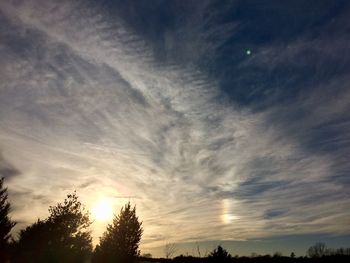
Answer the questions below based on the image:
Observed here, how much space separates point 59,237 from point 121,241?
16796mm

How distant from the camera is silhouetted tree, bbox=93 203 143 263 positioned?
3261 cm

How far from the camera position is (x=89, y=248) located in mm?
51188

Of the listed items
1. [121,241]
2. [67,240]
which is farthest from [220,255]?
[67,240]

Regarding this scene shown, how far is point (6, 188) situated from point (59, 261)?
14987 millimetres

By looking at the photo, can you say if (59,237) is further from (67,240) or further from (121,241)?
(121,241)

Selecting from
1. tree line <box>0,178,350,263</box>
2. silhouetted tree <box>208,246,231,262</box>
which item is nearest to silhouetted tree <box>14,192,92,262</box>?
tree line <box>0,178,350,263</box>

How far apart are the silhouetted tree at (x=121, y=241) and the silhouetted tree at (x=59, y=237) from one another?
37.1 feet

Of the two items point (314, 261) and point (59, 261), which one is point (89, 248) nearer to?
point (59, 261)

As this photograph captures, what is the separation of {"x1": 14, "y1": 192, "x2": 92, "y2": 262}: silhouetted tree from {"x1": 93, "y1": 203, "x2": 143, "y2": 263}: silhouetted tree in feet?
37.1

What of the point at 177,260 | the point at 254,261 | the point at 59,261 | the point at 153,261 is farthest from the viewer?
the point at 153,261

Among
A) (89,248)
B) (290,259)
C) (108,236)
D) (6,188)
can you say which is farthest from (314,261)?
(6,188)

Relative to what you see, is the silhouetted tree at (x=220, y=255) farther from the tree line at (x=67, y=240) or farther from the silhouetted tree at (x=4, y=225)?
the silhouetted tree at (x=4, y=225)

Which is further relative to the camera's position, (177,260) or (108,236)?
(177,260)

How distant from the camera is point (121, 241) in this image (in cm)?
3331
